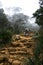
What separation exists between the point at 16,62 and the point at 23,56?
1.76 m

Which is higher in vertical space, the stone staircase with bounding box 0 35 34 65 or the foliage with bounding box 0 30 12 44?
the foliage with bounding box 0 30 12 44

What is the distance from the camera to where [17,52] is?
18.4m

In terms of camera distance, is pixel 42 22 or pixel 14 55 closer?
pixel 42 22

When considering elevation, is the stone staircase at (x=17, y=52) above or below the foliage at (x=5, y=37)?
below

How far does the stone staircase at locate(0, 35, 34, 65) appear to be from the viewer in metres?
16.2

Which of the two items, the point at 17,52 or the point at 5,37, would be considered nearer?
the point at 17,52

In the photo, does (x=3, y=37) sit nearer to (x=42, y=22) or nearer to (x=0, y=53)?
(x=0, y=53)

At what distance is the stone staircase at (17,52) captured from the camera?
1619 cm

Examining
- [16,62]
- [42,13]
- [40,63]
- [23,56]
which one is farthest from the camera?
[23,56]

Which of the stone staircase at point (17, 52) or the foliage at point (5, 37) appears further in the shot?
the foliage at point (5, 37)

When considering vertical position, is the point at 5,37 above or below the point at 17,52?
above

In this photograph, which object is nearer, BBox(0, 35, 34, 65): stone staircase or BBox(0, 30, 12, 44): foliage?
BBox(0, 35, 34, 65): stone staircase

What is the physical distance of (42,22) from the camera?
1469 cm

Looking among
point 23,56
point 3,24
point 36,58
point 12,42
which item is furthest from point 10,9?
point 36,58
